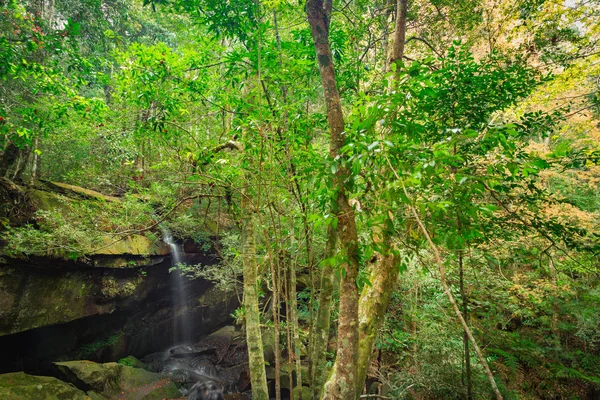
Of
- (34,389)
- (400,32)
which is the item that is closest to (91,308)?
(34,389)

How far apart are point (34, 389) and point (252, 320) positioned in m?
5.27

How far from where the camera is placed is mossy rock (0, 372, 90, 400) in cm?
512

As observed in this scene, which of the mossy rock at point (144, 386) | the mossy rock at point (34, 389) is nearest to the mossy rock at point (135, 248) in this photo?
the mossy rock at point (34, 389)

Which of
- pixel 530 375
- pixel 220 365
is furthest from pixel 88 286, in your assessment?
pixel 530 375

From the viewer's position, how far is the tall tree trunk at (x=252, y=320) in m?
3.72

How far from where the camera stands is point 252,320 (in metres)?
3.83

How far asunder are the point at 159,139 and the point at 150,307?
29.4ft

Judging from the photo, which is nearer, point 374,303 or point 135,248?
point 374,303

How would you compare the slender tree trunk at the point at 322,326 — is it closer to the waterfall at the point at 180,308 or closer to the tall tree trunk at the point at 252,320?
the tall tree trunk at the point at 252,320

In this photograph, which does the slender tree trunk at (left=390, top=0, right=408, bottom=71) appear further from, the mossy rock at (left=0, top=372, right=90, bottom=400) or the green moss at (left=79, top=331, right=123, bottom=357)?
the green moss at (left=79, top=331, right=123, bottom=357)

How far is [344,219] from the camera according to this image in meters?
1.99

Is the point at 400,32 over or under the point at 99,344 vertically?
over

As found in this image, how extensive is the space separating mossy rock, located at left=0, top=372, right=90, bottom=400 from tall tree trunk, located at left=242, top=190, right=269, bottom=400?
15.7 feet

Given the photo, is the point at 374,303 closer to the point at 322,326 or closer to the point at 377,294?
the point at 377,294
